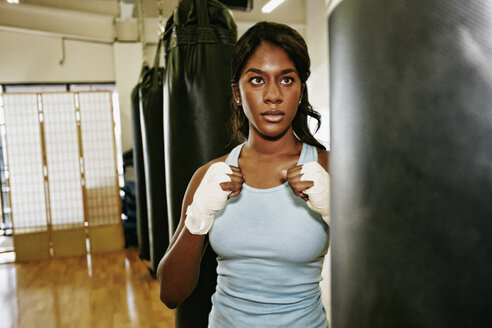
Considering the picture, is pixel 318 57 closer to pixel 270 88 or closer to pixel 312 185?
pixel 270 88

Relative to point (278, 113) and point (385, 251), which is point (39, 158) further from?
point (385, 251)

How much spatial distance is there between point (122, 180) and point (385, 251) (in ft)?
21.7

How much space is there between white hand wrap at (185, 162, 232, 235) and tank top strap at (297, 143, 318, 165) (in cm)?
19

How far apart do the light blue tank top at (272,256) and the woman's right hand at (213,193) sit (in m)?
0.04

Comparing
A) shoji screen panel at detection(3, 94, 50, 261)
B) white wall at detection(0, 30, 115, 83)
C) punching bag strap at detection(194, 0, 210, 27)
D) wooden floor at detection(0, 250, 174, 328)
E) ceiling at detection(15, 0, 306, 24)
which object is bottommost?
wooden floor at detection(0, 250, 174, 328)

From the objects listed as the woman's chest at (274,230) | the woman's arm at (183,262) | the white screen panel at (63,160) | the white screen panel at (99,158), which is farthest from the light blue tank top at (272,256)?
the white screen panel at (63,160)

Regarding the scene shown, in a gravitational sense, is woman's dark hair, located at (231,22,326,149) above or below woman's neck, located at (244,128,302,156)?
above

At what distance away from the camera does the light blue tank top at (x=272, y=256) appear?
37.6 inches

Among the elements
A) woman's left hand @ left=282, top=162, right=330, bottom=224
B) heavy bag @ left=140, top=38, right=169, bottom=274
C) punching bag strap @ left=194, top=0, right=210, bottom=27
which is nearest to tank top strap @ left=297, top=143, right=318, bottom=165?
woman's left hand @ left=282, top=162, right=330, bottom=224

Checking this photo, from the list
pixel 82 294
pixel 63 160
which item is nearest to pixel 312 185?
pixel 82 294

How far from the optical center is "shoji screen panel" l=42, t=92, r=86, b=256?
510cm

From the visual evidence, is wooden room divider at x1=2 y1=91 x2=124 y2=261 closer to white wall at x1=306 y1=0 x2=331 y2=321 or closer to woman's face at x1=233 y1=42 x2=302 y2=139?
white wall at x1=306 y1=0 x2=331 y2=321

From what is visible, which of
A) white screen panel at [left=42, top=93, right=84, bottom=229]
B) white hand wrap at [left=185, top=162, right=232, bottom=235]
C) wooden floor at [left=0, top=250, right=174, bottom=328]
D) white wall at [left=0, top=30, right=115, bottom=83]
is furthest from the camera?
white wall at [left=0, top=30, right=115, bottom=83]

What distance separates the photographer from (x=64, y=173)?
516cm
